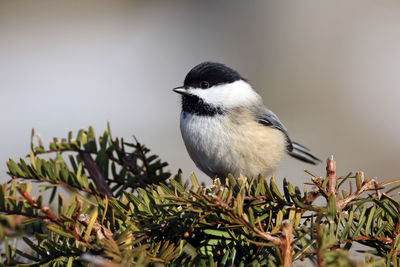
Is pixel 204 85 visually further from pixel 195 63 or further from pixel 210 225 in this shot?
pixel 195 63

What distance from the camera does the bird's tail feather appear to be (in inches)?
74.4

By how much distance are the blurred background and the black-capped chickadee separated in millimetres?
1243

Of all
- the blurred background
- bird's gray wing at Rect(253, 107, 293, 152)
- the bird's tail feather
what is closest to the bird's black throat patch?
bird's gray wing at Rect(253, 107, 293, 152)

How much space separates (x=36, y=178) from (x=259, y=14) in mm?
3189

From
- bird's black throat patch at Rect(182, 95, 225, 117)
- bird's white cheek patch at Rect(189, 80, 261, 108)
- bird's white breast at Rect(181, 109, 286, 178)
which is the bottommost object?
bird's white breast at Rect(181, 109, 286, 178)

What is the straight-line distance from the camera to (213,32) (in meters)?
3.72

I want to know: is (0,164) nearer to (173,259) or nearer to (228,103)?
(228,103)

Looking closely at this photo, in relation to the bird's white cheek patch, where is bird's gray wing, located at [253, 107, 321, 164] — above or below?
below

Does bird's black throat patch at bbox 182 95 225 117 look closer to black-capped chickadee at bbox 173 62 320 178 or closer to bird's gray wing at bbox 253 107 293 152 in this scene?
black-capped chickadee at bbox 173 62 320 178

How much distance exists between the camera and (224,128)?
1.41 metres

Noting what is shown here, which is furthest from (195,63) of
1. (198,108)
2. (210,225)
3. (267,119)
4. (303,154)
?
(210,225)

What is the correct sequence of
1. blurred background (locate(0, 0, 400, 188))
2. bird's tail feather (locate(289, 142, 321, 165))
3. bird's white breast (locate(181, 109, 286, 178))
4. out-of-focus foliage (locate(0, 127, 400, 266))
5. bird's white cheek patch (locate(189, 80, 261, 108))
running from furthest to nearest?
1. blurred background (locate(0, 0, 400, 188))
2. bird's tail feather (locate(289, 142, 321, 165))
3. bird's white cheek patch (locate(189, 80, 261, 108))
4. bird's white breast (locate(181, 109, 286, 178))
5. out-of-focus foliage (locate(0, 127, 400, 266))

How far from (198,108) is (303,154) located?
2.17 ft

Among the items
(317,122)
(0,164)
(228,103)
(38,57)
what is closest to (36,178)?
(228,103)
